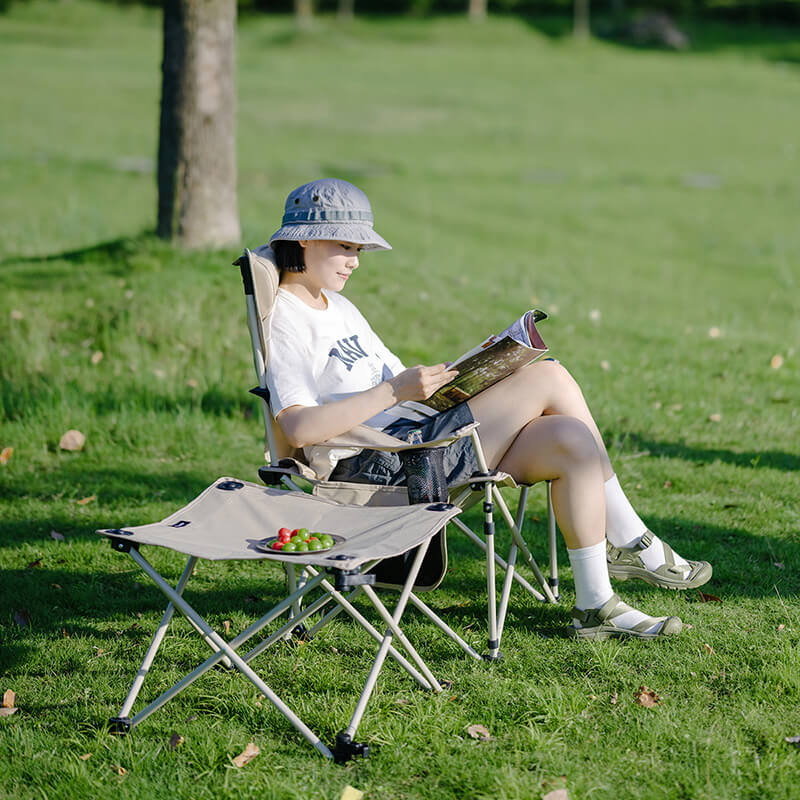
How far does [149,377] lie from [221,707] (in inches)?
129

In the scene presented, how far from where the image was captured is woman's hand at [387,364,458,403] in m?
3.17

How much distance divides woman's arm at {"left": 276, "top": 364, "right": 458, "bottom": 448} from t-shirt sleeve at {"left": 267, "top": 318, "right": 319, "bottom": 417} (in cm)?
6

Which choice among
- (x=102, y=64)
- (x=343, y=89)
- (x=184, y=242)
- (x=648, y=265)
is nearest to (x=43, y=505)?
(x=184, y=242)

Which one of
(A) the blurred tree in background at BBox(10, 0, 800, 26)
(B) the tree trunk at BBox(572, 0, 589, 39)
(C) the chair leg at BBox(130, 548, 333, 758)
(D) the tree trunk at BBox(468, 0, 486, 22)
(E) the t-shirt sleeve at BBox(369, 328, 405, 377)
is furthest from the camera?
(A) the blurred tree in background at BBox(10, 0, 800, 26)

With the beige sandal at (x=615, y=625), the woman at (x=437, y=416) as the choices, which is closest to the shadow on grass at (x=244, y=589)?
the beige sandal at (x=615, y=625)

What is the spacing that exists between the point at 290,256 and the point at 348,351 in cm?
37

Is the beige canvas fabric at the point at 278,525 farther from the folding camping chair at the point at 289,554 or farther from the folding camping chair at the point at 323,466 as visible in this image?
the folding camping chair at the point at 323,466

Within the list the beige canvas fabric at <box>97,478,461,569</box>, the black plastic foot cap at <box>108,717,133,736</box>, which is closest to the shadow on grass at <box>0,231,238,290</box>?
the beige canvas fabric at <box>97,478,461,569</box>

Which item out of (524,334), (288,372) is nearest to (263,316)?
(288,372)

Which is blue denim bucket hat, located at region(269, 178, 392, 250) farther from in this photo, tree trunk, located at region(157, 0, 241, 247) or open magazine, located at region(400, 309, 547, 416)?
tree trunk, located at region(157, 0, 241, 247)

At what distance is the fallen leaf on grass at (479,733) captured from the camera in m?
2.77

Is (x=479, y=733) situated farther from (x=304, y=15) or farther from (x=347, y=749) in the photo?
(x=304, y=15)

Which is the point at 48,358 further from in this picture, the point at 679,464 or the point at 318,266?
the point at 679,464

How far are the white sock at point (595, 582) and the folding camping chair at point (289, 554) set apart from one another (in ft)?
1.32
